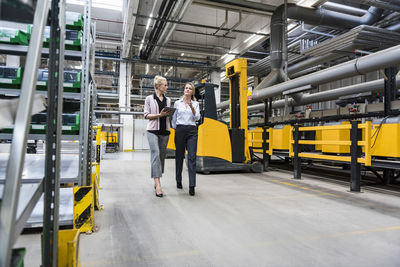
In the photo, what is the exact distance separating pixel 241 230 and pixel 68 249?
1.43 meters

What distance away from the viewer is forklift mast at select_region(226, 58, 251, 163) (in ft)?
19.0

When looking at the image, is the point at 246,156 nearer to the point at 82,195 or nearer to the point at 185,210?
the point at 185,210

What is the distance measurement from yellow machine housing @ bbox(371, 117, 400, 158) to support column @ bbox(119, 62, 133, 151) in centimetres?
1148

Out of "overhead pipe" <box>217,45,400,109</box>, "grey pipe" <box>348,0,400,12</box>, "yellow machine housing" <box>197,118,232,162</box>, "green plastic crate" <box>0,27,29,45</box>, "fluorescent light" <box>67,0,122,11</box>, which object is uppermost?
"fluorescent light" <box>67,0,122,11</box>

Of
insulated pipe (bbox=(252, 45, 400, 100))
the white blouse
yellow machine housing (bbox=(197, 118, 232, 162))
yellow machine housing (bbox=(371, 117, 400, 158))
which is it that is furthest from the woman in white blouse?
insulated pipe (bbox=(252, 45, 400, 100))

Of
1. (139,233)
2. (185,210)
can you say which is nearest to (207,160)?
(185,210)

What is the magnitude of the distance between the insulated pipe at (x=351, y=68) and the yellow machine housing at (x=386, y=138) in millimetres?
855

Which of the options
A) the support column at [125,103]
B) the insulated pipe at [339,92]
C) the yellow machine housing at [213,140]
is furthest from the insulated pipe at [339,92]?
the support column at [125,103]

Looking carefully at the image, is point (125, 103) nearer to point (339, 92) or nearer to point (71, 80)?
point (339, 92)

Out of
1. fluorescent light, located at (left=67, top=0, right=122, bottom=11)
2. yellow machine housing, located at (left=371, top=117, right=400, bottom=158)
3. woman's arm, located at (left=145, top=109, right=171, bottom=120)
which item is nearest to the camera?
woman's arm, located at (left=145, top=109, right=171, bottom=120)

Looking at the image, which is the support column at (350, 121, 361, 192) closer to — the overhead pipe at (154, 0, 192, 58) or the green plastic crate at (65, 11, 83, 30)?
the green plastic crate at (65, 11, 83, 30)

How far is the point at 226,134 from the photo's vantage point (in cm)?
564

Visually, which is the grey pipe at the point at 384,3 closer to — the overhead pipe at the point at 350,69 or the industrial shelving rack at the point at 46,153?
the overhead pipe at the point at 350,69

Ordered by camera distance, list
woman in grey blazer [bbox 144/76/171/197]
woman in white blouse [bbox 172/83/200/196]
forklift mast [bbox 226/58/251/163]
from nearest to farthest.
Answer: woman in grey blazer [bbox 144/76/171/197] < woman in white blouse [bbox 172/83/200/196] < forklift mast [bbox 226/58/251/163]
